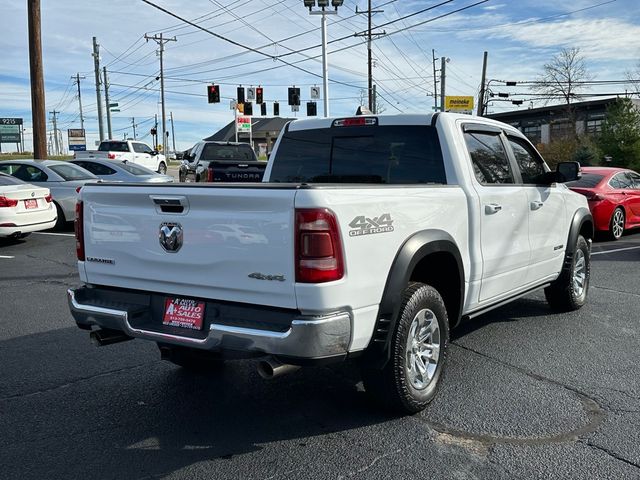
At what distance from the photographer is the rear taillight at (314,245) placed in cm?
321

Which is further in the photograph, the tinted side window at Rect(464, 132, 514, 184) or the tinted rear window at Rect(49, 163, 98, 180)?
the tinted rear window at Rect(49, 163, 98, 180)

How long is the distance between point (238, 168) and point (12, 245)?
5.04 meters

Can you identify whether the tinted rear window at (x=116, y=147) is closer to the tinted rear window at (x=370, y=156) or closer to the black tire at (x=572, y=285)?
the black tire at (x=572, y=285)

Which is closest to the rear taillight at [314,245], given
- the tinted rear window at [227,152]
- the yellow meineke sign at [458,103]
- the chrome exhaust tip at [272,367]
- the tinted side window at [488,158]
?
the chrome exhaust tip at [272,367]

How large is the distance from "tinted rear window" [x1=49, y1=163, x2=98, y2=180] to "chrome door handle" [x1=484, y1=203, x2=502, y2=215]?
1180cm

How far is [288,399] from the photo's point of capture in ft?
14.3

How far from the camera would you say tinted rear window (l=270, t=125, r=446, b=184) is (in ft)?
15.6

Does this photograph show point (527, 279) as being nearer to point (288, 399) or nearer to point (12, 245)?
point (288, 399)

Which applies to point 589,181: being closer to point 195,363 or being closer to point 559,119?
point 195,363

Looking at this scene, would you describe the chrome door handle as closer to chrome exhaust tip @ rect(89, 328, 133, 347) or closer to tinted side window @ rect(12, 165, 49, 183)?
chrome exhaust tip @ rect(89, 328, 133, 347)

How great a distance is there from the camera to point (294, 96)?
111ft

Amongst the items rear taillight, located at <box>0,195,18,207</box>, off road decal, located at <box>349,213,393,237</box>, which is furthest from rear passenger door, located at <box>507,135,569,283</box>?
rear taillight, located at <box>0,195,18,207</box>

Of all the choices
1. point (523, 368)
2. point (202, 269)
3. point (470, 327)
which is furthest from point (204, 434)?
point (470, 327)

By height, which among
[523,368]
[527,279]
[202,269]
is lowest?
[523,368]
